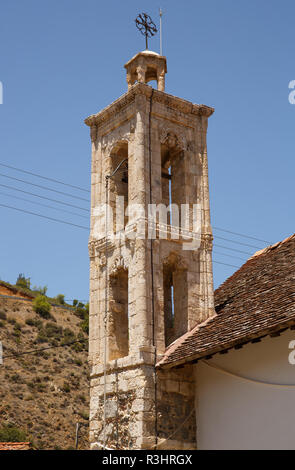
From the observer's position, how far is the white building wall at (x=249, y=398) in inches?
386

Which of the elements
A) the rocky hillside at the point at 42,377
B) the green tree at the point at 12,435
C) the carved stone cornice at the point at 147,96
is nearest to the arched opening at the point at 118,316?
the carved stone cornice at the point at 147,96

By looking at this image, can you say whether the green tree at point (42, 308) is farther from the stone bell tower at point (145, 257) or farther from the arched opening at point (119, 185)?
the arched opening at point (119, 185)

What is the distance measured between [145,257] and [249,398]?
134 inches

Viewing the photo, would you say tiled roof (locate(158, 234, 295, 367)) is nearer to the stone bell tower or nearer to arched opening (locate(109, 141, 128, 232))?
the stone bell tower

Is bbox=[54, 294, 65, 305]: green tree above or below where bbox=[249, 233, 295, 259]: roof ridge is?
above

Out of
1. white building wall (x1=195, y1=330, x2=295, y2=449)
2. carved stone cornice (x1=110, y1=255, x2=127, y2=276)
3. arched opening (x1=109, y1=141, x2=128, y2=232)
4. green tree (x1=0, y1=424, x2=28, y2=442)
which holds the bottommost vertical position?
green tree (x1=0, y1=424, x2=28, y2=442)

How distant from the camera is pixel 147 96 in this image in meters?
13.2

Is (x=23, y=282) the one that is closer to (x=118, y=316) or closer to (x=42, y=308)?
(x=42, y=308)

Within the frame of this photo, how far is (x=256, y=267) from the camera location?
45.9ft

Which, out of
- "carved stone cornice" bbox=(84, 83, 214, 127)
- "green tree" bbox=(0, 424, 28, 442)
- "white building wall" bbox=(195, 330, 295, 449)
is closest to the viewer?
"white building wall" bbox=(195, 330, 295, 449)

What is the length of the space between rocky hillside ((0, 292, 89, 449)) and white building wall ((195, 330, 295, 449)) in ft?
67.8

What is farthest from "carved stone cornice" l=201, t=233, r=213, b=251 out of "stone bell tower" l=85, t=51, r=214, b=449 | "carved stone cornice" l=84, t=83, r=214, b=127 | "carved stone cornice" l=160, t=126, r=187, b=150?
"carved stone cornice" l=84, t=83, r=214, b=127

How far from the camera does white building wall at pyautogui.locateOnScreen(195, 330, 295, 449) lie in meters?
9.80

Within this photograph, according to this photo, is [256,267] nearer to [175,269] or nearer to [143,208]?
[175,269]
